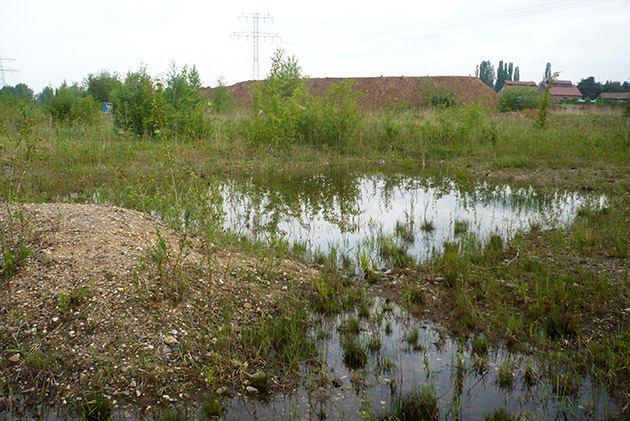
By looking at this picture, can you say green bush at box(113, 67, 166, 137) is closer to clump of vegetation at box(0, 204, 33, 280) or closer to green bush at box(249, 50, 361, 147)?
green bush at box(249, 50, 361, 147)

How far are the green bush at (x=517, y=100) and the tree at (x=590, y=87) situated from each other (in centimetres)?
4760

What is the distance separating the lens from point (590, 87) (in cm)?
7600

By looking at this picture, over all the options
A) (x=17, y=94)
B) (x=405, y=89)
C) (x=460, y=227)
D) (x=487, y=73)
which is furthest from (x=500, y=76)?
(x=460, y=227)

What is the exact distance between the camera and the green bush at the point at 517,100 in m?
37.0

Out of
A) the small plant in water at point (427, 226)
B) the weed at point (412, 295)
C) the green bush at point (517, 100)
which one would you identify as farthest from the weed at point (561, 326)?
the green bush at point (517, 100)

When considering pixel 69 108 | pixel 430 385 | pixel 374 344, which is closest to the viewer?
pixel 430 385

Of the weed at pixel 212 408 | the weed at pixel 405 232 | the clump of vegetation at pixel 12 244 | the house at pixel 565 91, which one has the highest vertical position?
the house at pixel 565 91

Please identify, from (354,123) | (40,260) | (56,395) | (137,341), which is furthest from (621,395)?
(354,123)

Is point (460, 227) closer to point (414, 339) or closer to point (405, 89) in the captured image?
point (414, 339)

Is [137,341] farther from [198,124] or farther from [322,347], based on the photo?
[198,124]

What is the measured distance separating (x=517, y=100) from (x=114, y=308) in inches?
1569

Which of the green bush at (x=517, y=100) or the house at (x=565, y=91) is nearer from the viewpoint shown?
the green bush at (x=517, y=100)

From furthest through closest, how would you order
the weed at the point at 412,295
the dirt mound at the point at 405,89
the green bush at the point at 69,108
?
the dirt mound at the point at 405,89 → the green bush at the point at 69,108 → the weed at the point at 412,295

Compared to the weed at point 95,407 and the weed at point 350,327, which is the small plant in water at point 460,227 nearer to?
the weed at point 350,327
